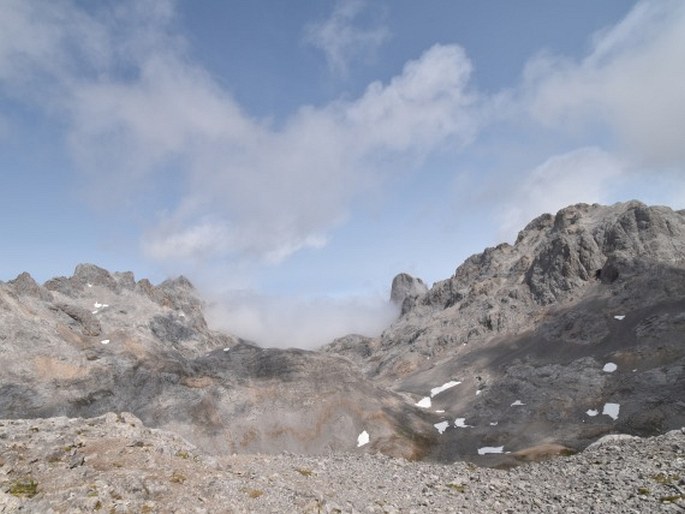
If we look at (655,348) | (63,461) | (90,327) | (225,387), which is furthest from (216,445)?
(655,348)

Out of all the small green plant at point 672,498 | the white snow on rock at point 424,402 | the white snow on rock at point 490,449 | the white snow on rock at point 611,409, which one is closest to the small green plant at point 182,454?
the small green plant at point 672,498

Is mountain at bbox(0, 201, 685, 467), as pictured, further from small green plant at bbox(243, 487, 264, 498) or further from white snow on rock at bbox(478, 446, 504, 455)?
small green plant at bbox(243, 487, 264, 498)

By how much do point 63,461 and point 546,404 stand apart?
11313 cm

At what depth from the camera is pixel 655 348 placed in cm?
12256

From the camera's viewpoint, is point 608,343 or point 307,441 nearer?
point 307,441

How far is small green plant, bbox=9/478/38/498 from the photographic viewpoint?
20.5m

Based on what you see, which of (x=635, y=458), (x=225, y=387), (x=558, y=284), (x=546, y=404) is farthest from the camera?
(x=558, y=284)

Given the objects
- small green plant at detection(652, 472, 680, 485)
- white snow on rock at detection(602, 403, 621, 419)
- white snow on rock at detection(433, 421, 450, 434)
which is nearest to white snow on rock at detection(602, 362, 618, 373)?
white snow on rock at detection(602, 403, 621, 419)

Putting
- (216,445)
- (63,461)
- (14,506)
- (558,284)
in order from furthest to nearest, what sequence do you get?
(558,284) < (216,445) < (63,461) < (14,506)

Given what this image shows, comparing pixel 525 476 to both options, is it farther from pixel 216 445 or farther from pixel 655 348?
pixel 655 348

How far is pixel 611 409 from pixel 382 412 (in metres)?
50.2

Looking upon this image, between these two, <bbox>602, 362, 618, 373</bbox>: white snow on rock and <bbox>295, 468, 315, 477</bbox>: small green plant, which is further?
<bbox>602, 362, 618, 373</bbox>: white snow on rock

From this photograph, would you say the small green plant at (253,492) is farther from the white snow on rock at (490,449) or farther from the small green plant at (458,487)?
the white snow on rock at (490,449)

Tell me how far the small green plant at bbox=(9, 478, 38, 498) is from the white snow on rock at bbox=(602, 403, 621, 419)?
11010cm
